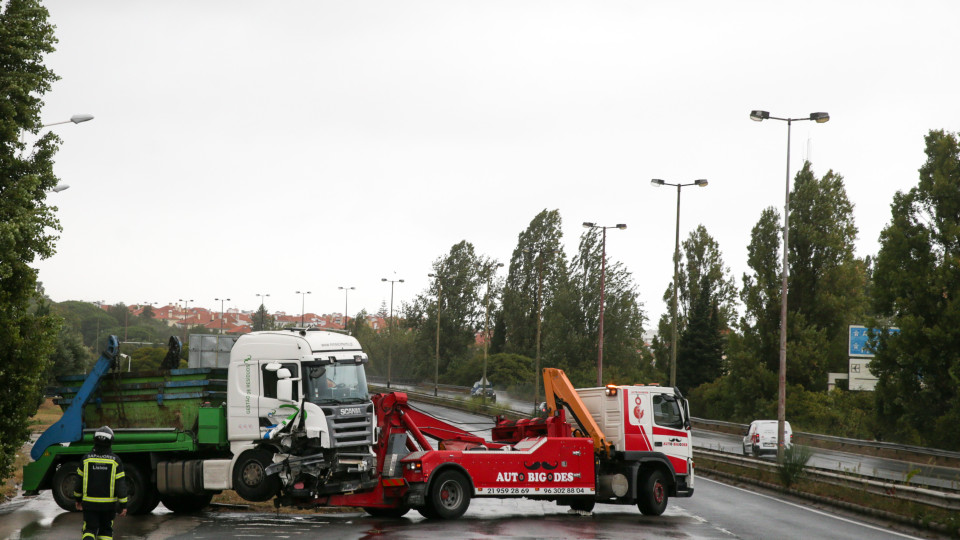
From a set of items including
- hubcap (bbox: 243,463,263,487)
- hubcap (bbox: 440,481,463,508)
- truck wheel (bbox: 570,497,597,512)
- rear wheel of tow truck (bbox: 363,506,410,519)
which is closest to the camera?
hubcap (bbox: 243,463,263,487)

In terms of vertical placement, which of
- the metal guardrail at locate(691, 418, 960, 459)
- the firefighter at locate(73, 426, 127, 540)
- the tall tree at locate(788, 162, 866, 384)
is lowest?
the metal guardrail at locate(691, 418, 960, 459)

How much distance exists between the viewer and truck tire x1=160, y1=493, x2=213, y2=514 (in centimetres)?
1878

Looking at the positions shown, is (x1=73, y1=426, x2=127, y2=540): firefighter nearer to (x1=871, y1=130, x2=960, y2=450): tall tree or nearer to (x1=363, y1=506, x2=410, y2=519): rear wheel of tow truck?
(x1=363, y1=506, x2=410, y2=519): rear wheel of tow truck

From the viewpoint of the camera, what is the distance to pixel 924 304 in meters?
42.8

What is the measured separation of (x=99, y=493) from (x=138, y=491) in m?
5.86

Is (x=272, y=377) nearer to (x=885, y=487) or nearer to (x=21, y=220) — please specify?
(x=21, y=220)

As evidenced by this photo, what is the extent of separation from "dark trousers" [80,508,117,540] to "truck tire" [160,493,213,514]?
6.08 meters

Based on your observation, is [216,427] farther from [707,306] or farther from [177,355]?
[707,306]

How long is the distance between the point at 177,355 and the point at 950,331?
33.7 meters

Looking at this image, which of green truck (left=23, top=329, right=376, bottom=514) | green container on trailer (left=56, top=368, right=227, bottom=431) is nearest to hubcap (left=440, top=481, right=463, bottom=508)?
green truck (left=23, top=329, right=376, bottom=514)

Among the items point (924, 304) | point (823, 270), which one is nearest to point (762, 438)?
point (924, 304)

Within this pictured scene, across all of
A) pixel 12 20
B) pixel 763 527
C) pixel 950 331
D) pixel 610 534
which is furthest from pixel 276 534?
pixel 950 331

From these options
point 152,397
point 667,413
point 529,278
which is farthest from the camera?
point 529,278

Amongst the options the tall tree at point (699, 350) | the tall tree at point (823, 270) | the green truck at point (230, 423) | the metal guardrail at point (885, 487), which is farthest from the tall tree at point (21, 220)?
the tall tree at point (699, 350)
